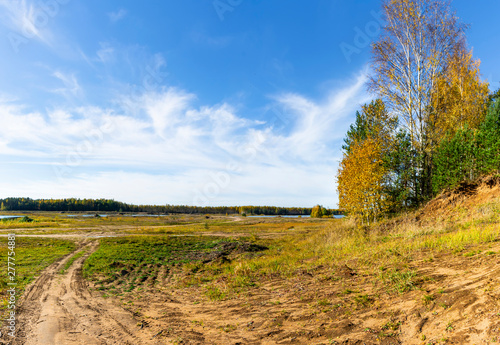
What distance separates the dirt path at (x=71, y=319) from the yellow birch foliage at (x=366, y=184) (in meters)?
19.8

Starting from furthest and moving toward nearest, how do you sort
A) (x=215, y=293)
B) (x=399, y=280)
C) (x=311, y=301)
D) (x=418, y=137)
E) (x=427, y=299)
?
(x=418, y=137) → (x=215, y=293) → (x=311, y=301) → (x=399, y=280) → (x=427, y=299)

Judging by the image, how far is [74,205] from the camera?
18475 centimetres

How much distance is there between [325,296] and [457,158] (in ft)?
55.2

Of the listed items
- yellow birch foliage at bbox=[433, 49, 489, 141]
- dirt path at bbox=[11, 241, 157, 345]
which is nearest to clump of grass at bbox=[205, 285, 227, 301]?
dirt path at bbox=[11, 241, 157, 345]

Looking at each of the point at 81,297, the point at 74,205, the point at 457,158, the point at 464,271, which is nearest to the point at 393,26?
the point at 457,158

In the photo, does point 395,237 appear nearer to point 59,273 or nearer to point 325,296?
point 325,296

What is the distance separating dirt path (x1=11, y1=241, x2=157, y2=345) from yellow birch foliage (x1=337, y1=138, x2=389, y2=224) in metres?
19.8

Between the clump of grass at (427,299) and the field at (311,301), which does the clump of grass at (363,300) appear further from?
the clump of grass at (427,299)

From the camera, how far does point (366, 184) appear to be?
2156 cm

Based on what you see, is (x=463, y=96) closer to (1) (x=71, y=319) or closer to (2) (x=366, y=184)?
(2) (x=366, y=184)

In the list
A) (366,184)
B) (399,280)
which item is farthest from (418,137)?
(399,280)

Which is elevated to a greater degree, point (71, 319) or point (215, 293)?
point (215, 293)

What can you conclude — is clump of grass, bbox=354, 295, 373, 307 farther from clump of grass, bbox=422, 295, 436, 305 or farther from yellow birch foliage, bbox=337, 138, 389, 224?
yellow birch foliage, bbox=337, 138, 389, 224

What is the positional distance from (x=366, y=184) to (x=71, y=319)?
21118 mm
